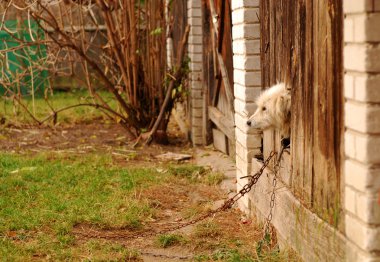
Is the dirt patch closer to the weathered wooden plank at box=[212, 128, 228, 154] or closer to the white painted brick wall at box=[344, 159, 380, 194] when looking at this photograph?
the weathered wooden plank at box=[212, 128, 228, 154]

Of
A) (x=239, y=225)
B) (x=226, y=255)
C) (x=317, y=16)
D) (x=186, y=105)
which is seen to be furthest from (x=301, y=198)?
(x=186, y=105)

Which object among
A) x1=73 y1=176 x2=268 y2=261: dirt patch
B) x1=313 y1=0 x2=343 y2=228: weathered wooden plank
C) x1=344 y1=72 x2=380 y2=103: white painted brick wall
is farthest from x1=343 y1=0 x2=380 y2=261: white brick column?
x1=73 y1=176 x2=268 y2=261: dirt patch

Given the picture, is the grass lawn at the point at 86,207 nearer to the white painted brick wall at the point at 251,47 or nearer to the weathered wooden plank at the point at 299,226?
the weathered wooden plank at the point at 299,226

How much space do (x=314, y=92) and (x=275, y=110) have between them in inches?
42.3

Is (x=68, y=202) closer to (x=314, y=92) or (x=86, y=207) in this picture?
(x=86, y=207)

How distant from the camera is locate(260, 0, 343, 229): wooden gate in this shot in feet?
14.6

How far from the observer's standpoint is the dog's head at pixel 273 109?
19.6 ft

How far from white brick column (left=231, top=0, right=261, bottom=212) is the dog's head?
15.6 inches

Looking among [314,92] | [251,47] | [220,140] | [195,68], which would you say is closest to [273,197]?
[314,92]

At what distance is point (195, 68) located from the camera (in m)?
11.7

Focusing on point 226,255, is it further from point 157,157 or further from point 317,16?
point 157,157

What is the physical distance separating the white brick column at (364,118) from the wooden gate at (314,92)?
34 centimetres

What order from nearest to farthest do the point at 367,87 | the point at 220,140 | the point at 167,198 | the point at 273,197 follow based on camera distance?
the point at 367,87 < the point at 273,197 < the point at 167,198 < the point at 220,140

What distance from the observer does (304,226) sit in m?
5.15
